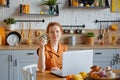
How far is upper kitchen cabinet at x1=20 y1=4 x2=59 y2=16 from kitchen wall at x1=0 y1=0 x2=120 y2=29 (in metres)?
0.02

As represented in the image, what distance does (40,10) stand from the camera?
4992 mm

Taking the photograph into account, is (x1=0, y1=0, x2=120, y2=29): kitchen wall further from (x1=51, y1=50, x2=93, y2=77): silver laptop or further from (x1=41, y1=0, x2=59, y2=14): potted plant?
(x1=51, y1=50, x2=93, y2=77): silver laptop

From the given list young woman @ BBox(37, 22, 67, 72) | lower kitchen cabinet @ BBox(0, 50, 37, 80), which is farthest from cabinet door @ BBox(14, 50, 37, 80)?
young woman @ BBox(37, 22, 67, 72)

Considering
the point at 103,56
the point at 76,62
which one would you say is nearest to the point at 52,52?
the point at 76,62

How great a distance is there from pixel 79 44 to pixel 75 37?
17 centimetres

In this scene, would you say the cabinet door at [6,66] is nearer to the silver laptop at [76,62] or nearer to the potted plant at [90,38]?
the potted plant at [90,38]

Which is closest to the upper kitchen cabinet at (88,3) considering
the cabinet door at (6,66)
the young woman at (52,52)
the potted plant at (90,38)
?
the potted plant at (90,38)

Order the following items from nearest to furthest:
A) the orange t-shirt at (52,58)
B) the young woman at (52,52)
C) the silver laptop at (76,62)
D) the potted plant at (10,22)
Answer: the silver laptop at (76,62), the young woman at (52,52), the orange t-shirt at (52,58), the potted plant at (10,22)

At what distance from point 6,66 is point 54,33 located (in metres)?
1.58

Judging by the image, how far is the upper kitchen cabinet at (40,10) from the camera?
488 centimetres

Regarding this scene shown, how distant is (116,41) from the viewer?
203 inches

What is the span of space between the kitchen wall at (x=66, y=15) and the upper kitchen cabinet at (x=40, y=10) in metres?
0.02

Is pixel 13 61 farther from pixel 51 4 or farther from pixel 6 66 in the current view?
pixel 51 4

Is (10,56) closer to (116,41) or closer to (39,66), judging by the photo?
(39,66)
